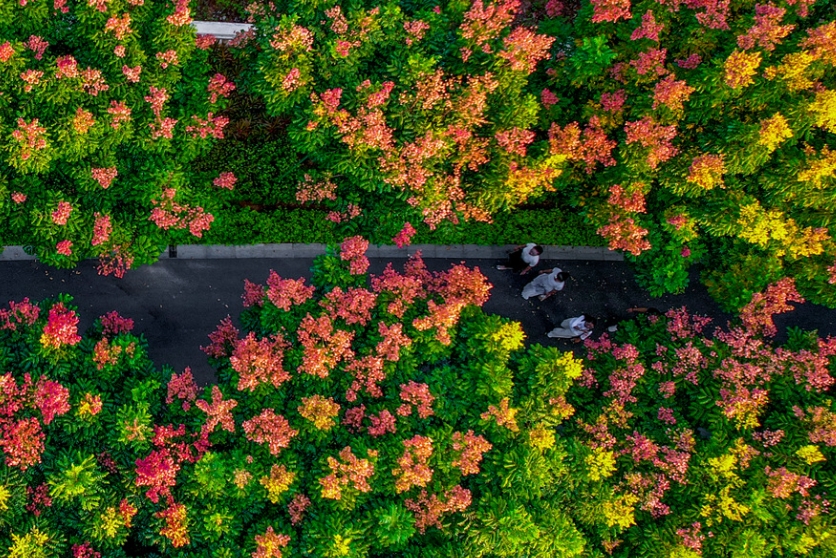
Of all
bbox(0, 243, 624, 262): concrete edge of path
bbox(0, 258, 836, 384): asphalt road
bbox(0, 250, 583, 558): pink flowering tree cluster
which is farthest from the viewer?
bbox(0, 243, 624, 262): concrete edge of path

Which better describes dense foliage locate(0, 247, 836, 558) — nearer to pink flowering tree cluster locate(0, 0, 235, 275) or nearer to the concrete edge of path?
pink flowering tree cluster locate(0, 0, 235, 275)

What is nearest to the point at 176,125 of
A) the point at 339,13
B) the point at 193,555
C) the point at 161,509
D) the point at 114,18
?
the point at 114,18

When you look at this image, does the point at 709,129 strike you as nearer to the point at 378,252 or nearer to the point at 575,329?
the point at 575,329

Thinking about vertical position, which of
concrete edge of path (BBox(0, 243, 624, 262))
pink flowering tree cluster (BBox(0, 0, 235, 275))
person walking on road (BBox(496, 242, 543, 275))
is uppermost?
pink flowering tree cluster (BBox(0, 0, 235, 275))

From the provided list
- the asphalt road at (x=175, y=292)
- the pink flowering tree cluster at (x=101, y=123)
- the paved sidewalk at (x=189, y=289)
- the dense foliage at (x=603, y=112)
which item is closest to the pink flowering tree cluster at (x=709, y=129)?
the dense foliage at (x=603, y=112)

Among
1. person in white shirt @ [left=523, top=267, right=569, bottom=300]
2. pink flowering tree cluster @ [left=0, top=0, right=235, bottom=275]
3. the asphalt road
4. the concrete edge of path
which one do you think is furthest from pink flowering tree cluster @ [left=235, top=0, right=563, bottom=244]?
the asphalt road

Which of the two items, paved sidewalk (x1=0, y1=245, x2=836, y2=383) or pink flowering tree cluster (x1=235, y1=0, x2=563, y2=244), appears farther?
paved sidewalk (x1=0, y1=245, x2=836, y2=383)

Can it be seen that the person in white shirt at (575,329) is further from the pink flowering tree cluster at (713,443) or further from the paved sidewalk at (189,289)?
the pink flowering tree cluster at (713,443)
